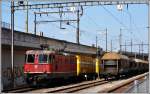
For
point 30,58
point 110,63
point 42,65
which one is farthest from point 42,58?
point 110,63

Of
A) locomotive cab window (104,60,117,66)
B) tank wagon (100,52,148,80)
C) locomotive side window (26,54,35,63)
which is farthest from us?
locomotive cab window (104,60,117,66)

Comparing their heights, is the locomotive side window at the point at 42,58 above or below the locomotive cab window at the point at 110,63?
above

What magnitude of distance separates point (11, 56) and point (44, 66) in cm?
242

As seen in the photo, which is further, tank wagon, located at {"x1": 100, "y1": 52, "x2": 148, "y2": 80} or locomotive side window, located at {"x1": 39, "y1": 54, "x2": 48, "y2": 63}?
tank wagon, located at {"x1": 100, "y1": 52, "x2": 148, "y2": 80}

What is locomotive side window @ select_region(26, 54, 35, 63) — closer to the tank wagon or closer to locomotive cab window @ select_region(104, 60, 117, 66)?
the tank wagon

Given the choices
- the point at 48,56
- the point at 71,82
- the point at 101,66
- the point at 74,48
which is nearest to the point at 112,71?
the point at 101,66

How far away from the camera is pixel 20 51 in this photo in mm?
35188

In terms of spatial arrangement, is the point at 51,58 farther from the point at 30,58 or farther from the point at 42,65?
the point at 30,58

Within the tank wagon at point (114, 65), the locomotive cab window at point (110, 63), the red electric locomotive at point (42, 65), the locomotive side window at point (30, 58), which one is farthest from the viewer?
the locomotive cab window at point (110, 63)

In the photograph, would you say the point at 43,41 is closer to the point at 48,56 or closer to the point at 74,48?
the point at 48,56

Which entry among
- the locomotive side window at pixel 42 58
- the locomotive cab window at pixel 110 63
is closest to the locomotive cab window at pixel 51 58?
the locomotive side window at pixel 42 58

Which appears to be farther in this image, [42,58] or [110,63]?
[110,63]

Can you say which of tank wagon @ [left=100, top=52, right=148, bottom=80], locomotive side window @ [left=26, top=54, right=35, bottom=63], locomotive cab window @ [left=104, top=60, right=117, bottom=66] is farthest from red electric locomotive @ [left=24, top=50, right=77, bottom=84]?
locomotive cab window @ [left=104, top=60, right=117, bottom=66]

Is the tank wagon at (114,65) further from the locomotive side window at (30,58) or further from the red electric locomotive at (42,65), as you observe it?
the locomotive side window at (30,58)
